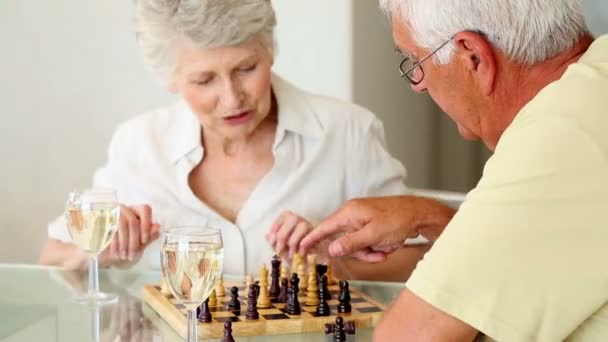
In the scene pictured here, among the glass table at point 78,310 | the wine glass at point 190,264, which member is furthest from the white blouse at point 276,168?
the wine glass at point 190,264

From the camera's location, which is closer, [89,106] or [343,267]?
[343,267]

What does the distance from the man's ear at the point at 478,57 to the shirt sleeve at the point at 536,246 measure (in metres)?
0.19

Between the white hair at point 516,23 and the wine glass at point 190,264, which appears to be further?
the wine glass at point 190,264

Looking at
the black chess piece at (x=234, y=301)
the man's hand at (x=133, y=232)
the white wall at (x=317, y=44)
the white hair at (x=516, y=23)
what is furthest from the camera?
the white wall at (x=317, y=44)

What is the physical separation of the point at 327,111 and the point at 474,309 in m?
1.46

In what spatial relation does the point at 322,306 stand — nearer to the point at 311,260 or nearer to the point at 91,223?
the point at 311,260

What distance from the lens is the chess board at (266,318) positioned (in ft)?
5.86

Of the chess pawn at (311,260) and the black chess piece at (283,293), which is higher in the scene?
the chess pawn at (311,260)

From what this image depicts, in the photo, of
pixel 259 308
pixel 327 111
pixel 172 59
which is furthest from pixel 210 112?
pixel 259 308

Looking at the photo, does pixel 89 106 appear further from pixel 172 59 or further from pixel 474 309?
pixel 474 309

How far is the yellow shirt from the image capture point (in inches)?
47.8

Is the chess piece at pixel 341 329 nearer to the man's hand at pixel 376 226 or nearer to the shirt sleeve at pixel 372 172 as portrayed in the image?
the man's hand at pixel 376 226

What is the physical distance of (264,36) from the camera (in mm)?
2469

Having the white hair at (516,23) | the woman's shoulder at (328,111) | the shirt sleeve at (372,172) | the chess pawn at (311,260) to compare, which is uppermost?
the white hair at (516,23)
